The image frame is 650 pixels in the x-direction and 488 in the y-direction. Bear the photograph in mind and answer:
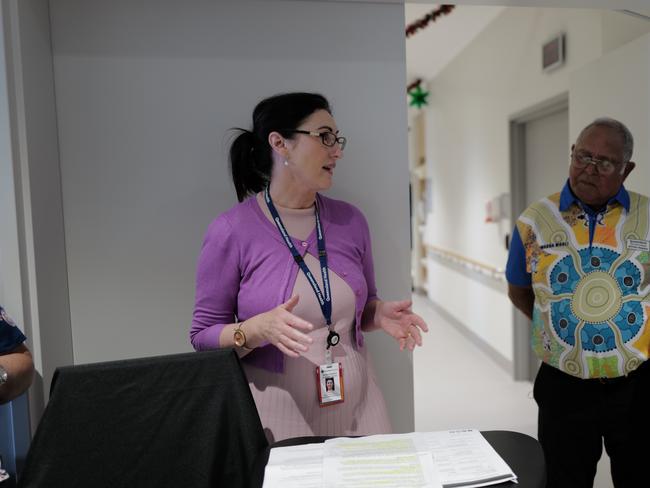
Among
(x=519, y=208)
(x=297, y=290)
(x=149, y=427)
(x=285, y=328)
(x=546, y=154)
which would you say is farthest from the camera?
(x=519, y=208)

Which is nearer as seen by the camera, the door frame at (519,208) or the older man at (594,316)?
the older man at (594,316)

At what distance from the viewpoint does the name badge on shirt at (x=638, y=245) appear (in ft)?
5.99

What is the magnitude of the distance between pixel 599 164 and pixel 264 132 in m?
1.16

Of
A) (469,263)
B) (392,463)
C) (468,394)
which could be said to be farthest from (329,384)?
(469,263)

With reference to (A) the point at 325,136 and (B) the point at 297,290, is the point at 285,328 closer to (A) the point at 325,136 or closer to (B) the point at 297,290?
(B) the point at 297,290

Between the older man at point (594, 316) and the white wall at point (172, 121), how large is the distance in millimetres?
605

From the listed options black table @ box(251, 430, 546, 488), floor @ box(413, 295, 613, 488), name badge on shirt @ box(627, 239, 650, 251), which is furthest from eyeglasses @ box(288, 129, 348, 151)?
floor @ box(413, 295, 613, 488)

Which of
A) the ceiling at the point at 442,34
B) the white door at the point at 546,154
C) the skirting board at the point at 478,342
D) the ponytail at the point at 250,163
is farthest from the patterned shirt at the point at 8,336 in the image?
the skirting board at the point at 478,342

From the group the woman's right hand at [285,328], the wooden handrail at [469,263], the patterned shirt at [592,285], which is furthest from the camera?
the wooden handrail at [469,263]

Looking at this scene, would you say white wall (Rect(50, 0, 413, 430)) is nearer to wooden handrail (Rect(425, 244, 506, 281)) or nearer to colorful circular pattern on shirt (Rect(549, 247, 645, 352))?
colorful circular pattern on shirt (Rect(549, 247, 645, 352))

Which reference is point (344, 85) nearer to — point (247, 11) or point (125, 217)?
point (247, 11)

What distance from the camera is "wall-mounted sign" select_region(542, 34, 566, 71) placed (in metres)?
3.53

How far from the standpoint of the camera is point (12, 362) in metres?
1.34

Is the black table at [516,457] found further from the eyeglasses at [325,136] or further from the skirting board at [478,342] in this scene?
the skirting board at [478,342]
